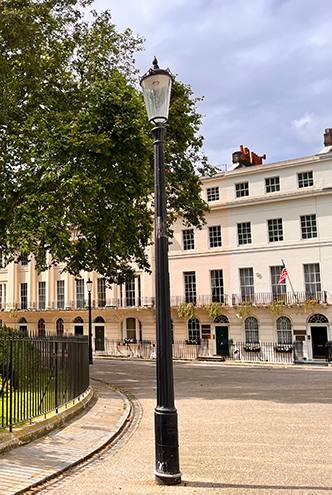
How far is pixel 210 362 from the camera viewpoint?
102 feet

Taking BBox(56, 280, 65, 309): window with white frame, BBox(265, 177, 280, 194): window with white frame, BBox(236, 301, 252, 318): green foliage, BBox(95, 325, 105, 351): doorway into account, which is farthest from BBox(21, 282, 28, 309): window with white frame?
BBox(265, 177, 280, 194): window with white frame

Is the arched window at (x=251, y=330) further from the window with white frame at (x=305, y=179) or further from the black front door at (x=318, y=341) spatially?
the window with white frame at (x=305, y=179)

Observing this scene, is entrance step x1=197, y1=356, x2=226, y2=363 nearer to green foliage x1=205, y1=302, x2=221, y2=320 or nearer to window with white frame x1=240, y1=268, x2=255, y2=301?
green foliage x1=205, y1=302, x2=221, y2=320

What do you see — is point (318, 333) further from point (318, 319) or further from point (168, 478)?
point (168, 478)

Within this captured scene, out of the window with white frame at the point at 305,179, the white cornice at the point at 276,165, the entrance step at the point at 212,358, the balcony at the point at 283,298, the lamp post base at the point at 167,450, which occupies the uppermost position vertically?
the white cornice at the point at 276,165

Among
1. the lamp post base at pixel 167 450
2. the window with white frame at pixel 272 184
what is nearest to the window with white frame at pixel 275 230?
the window with white frame at pixel 272 184

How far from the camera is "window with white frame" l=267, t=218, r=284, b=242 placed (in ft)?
106

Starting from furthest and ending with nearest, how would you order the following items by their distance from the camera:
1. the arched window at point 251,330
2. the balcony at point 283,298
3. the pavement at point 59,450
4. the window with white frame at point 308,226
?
the arched window at point 251,330
the window with white frame at point 308,226
the balcony at point 283,298
the pavement at point 59,450

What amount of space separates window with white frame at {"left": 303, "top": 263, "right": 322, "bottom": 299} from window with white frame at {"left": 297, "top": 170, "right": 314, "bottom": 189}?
17.9ft

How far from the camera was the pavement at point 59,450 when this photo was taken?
607cm

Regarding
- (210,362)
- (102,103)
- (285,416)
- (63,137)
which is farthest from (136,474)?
(210,362)

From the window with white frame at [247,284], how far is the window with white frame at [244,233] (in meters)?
2.05

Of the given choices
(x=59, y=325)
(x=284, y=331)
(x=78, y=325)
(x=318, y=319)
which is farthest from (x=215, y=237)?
(x=59, y=325)

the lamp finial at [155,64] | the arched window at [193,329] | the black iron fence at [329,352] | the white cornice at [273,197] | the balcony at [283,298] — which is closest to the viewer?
the lamp finial at [155,64]
